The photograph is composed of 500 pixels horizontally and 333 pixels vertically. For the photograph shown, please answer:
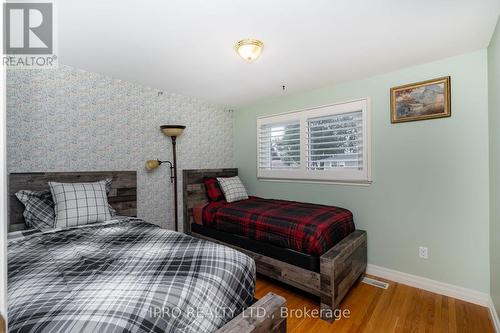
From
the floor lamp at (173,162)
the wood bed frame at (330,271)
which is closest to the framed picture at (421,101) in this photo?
the wood bed frame at (330,271)

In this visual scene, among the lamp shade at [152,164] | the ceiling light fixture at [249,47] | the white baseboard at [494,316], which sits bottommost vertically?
the white baseboard at [494,316]

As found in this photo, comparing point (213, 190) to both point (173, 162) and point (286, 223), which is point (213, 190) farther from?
point (286, 223)

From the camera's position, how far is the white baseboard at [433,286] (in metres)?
2.03

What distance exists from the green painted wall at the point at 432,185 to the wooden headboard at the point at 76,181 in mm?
2444

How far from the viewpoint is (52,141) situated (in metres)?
2.22

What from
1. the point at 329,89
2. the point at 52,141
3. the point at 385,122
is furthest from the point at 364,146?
the point at 52,141

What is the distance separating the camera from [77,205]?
195cm

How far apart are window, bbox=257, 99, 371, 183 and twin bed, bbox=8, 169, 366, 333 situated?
0.74m

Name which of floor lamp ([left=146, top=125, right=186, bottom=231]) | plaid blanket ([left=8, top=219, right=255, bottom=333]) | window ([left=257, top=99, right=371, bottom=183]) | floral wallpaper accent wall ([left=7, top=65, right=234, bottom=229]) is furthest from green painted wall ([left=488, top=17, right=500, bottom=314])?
floral wallpaper accent wall ([left=7, top=65, right=234, bottom=229])

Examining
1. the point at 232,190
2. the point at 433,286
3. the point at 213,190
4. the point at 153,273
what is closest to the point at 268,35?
the point at 153,273

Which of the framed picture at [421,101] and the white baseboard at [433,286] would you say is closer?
the white baseboard at [433,286]

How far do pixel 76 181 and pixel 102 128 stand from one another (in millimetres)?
626

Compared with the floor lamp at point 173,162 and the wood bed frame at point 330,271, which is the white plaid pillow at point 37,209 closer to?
the floor lamp at point 173,162

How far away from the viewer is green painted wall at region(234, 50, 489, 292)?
2.06 m
